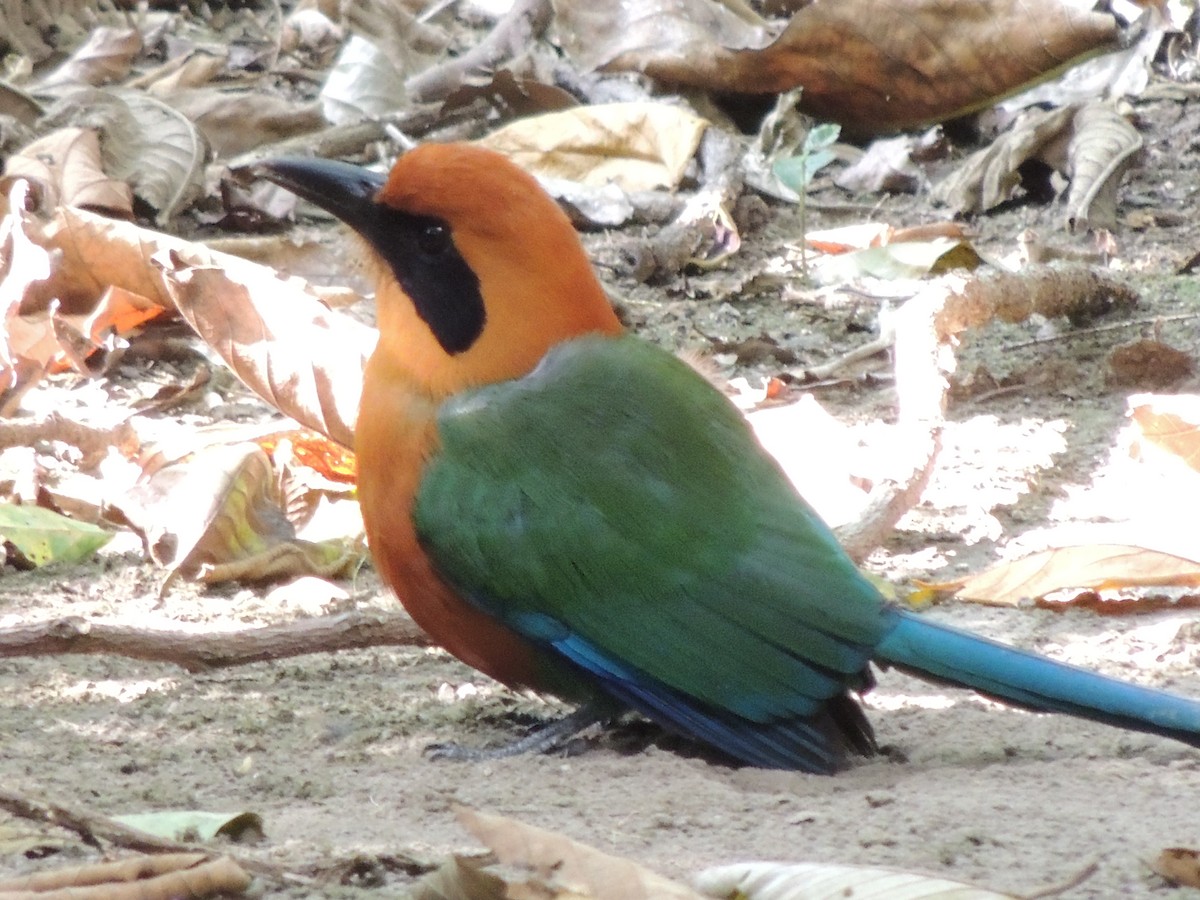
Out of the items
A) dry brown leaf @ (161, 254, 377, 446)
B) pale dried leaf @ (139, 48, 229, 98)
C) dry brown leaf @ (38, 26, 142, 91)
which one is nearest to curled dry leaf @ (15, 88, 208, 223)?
pale dried leaf @ (139, 48, 229, 98)

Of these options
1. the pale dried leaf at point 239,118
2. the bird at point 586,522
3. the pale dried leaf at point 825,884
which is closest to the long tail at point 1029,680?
the bird at point 586,522

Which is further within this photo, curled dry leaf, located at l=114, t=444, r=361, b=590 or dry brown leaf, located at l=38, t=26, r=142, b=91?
dry brown leaf, located at l=38, t=26, r=142, b=91

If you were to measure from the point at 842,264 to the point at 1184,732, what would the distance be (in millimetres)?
3316

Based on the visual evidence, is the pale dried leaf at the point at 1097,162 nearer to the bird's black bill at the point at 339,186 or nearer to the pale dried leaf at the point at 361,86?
the pale dried leaf at the point at 361,86

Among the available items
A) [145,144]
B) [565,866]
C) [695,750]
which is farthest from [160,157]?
[565,866]

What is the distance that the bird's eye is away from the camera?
10.2ft

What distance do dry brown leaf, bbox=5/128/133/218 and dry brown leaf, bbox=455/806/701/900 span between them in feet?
13.1

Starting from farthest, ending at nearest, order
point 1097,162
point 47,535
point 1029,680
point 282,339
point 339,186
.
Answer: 1. point 1097,162
2. point 282,339
3. point 47,535
4. point 339,186
5. point 1029,680

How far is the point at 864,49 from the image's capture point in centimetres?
623

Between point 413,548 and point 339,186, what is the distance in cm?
75

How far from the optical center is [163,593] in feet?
11.8

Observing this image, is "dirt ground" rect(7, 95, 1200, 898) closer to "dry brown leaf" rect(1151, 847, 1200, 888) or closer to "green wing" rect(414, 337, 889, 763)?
"dry brown leaf" rect(1151, 847, 1200, 888)

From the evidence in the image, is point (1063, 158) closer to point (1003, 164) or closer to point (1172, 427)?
point (1003, 164)

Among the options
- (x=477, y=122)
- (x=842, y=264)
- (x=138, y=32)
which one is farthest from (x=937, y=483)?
(x=138, y=32)
